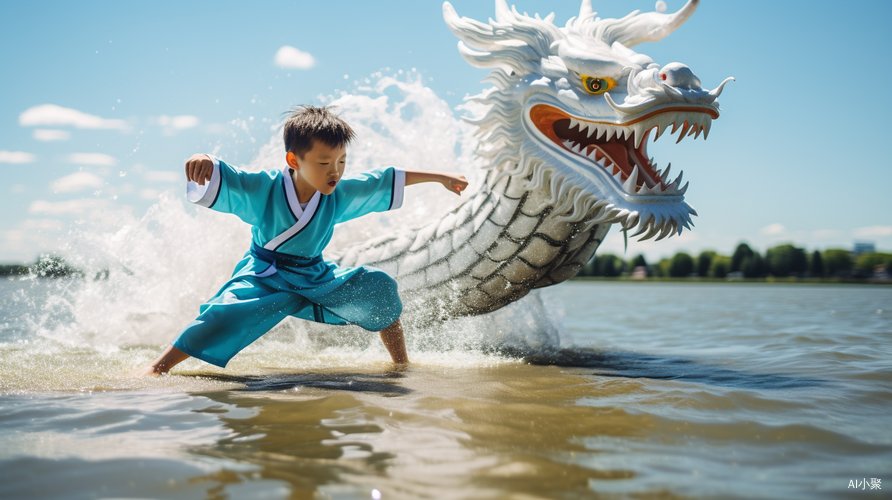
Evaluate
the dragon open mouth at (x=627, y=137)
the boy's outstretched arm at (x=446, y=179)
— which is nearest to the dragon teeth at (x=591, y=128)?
the dragon open mouth at (x=627, y=137)

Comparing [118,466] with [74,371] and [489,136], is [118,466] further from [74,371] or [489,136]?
[489,136]

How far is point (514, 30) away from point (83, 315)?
12.6 feet

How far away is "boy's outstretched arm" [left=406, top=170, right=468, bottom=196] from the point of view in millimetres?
3098

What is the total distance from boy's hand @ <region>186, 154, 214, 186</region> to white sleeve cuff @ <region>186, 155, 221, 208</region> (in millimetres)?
19

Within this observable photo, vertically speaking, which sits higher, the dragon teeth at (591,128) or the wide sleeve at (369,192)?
the dragon teeth at (591,128)

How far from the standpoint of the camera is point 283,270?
290 cm

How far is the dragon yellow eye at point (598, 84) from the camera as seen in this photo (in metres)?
3.13

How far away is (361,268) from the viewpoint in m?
3.06

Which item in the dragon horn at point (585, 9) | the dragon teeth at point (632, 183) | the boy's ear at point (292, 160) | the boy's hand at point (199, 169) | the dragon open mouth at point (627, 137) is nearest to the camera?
the boy's hand at point (199, 169)

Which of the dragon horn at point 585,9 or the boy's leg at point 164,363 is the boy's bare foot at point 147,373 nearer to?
the boy's leg at point 164,363

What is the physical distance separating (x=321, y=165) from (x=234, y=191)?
0.43 meters

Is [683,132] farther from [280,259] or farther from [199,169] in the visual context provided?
[199,169]

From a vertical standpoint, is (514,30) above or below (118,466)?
above

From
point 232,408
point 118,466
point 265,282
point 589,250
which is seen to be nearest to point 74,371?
point 265,282
